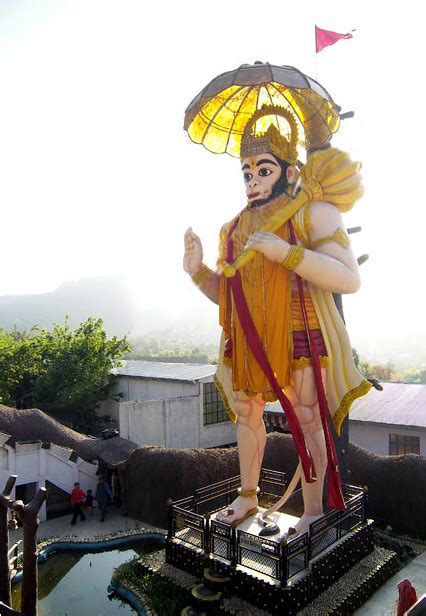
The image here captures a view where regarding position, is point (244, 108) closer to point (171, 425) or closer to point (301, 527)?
point (301, 527)

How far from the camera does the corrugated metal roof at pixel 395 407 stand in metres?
14.4

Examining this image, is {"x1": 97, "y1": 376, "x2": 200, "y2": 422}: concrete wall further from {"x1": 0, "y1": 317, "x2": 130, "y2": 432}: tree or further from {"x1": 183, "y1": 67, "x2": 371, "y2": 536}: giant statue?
{"x1": 183, "y1": 67, "x2": 371, "y2": 536}: giant statue

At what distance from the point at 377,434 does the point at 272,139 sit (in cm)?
1026

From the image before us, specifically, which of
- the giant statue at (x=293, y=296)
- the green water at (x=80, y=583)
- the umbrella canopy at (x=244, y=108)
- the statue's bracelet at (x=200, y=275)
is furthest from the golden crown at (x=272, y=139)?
the green water at (x=80, y=583)

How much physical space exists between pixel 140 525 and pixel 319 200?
8.78 metres

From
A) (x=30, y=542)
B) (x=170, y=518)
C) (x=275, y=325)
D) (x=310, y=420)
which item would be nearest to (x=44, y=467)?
(x=170, y=518)

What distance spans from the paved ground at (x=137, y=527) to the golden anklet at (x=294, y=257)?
4.93 metres

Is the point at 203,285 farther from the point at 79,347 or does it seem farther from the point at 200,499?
the point at 79,347

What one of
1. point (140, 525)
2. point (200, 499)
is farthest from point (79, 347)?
point (200, 499)

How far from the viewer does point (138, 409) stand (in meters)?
16.7

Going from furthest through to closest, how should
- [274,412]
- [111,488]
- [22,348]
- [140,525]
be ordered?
1. [22,348]
2. [274,412]
3. [111,488]
4. [140,525]

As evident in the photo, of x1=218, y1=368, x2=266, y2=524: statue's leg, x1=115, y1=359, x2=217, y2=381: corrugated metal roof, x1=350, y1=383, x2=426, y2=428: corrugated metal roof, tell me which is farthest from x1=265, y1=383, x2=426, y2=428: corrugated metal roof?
x1=218, y1=368, x2=266, y2=524: statue's leg

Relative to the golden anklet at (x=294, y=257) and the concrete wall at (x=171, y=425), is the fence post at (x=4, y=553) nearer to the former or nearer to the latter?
the golden anklet at (x=294, y=257)

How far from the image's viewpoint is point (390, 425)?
14.3 metres
